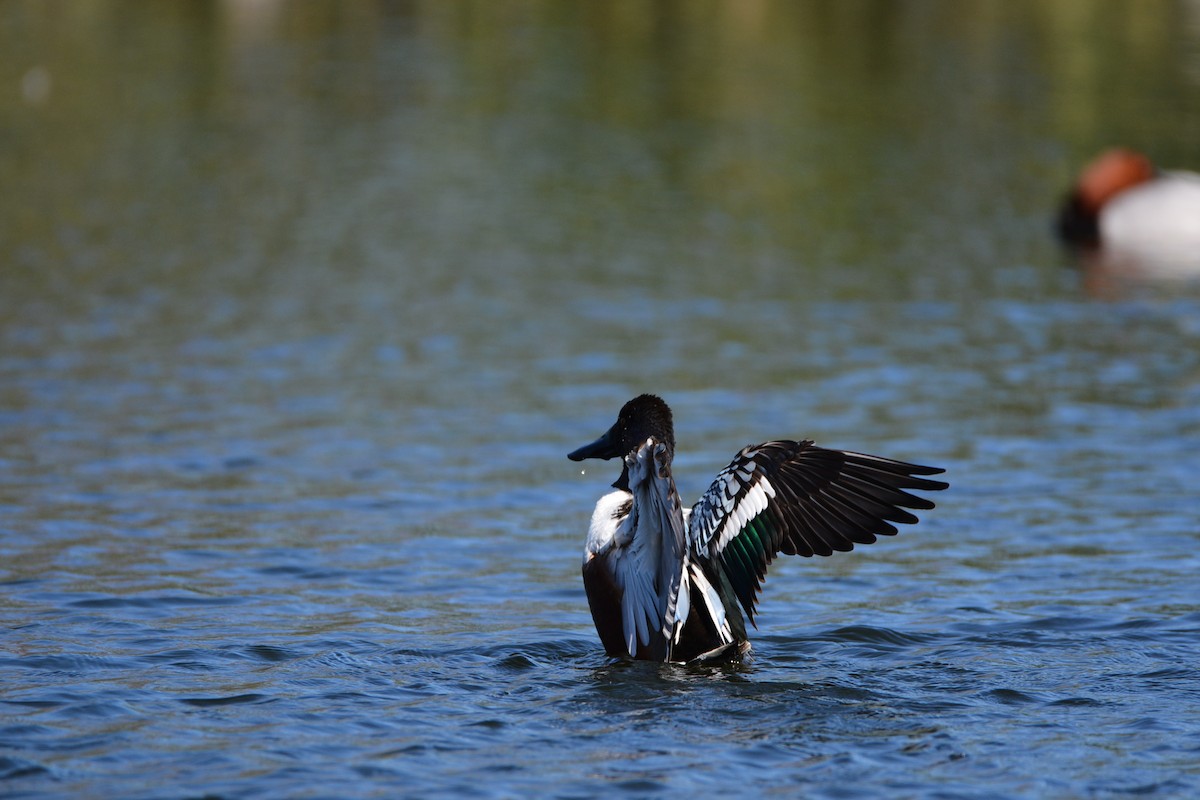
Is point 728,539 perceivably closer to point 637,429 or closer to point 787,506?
point 787,506

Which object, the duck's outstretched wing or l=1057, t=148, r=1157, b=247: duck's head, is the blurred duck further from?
the duck's outstretched wing

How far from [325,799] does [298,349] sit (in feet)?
30.5

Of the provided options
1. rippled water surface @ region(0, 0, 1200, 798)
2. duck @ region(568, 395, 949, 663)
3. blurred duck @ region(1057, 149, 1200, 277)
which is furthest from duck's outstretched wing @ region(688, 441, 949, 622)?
blurred duck @ region(1057, 149, 1200, 277)

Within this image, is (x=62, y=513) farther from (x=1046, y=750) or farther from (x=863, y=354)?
(x=863, y=354)

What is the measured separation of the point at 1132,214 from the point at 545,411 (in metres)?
11.2

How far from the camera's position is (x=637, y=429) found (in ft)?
26.2

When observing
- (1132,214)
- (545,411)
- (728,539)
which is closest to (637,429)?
(728,539)

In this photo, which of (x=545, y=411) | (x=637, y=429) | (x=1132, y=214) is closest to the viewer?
(x=637, y=429)

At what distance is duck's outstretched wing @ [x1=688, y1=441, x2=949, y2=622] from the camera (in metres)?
7.47

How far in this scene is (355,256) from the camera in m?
18.5

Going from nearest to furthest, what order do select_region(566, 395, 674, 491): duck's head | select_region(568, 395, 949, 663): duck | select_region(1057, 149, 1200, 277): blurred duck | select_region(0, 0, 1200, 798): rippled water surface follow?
select_region(0, 0, 1200, 798): rippled water surface < select_region(568, 395, 949, 663): duck < select_region(566, 395, 674, 491): duck's head < select_region(1057, 149, 1200, 277): blurred duck

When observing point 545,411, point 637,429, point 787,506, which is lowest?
point 787,506

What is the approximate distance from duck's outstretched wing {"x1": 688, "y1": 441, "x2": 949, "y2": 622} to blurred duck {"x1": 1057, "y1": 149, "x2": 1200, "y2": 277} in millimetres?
13622

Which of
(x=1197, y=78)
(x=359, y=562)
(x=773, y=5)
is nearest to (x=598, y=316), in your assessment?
(x=359, y=562)
